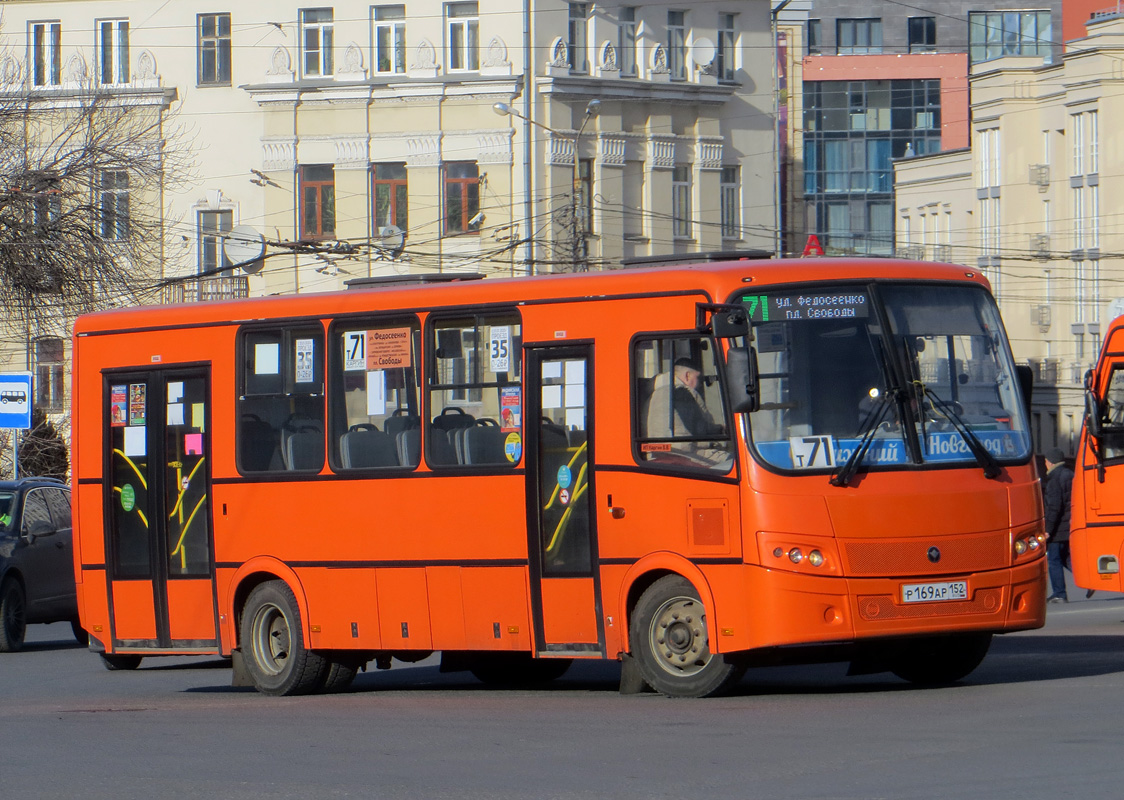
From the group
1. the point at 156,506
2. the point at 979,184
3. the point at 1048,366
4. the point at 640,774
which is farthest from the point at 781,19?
the point at 640,774

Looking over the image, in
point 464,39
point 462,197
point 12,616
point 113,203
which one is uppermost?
point 464,39

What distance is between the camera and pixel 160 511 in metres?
16.3

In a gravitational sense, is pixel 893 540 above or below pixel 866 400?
below

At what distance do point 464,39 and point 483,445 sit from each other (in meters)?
39.2

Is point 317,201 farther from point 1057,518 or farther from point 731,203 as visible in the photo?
point 1057,518

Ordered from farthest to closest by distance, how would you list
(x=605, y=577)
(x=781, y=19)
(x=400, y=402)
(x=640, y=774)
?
(x=781, y=19)
(x=400, y=402)
(x=605, y=577)
(x=640, y=774)

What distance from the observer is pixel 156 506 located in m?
16.4

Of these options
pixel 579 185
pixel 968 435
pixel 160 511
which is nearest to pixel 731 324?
pixel 968 435

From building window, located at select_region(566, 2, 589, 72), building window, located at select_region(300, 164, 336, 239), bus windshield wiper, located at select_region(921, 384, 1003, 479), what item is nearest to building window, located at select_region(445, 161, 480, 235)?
building window, located at select_region(300, 164, 336, 239)

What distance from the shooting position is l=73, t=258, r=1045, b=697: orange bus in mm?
12766

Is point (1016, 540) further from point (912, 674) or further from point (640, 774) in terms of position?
point (640, 774)

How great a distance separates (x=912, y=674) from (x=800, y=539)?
6.90 feet

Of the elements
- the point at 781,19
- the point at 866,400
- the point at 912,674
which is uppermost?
the point at 781,19

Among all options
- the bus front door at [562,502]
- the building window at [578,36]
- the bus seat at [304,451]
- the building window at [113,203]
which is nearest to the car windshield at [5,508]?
the bus seat at [304,451]
